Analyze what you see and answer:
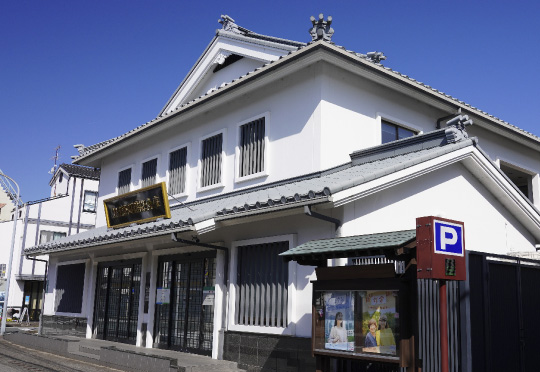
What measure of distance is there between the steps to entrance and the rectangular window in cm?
217

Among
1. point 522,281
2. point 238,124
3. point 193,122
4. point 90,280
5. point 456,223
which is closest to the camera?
point 456,223

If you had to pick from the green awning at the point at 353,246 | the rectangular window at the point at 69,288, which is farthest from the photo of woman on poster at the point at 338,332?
the rectangular window at the point at 69,288

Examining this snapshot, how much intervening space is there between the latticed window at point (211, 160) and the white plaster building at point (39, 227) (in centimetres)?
2385

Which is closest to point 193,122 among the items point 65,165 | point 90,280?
point 90,280

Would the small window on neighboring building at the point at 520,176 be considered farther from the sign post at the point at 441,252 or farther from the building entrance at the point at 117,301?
the building entrance at the point at 117,301

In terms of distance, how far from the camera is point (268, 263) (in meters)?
12.4

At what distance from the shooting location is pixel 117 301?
18.6 meters

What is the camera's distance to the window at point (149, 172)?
18969mm

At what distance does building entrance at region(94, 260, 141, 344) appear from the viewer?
58.0 ft

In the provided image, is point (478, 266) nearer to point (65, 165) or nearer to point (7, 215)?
point (65, 165)

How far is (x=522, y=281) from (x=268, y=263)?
5.22m

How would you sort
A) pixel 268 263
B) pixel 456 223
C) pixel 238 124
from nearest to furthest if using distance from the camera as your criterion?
pixel 456 223
pixel 268 263
pixel 238 124

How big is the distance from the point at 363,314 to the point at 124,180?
46.6 ft

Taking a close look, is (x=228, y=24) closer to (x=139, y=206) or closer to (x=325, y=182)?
(x=139, y=206)
